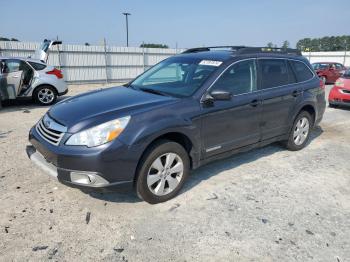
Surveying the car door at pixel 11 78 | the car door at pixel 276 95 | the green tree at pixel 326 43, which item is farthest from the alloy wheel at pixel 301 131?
the green tree at pixel 326 43

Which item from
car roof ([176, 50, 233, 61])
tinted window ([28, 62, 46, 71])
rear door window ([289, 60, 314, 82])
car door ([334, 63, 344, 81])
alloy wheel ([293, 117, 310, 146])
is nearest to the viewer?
car roof ([176, 50, 233, 61])

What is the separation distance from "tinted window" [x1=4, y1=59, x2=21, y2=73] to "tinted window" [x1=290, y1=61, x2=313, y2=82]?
7710mm

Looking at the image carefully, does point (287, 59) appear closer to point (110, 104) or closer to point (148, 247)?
point (110, 104)

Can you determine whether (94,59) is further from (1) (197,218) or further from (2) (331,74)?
(1) (197,218)

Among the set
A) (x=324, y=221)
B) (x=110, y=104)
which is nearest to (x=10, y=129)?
(x=110, y=104)

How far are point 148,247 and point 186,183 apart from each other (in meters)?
1.41

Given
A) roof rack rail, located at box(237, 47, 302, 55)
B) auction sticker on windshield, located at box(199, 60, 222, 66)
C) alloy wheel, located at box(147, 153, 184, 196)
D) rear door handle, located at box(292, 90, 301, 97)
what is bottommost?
alloy wheel, located at box(147, 153, 184, 196)

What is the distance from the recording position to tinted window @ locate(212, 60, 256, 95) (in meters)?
4.12

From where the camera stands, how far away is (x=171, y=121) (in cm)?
351

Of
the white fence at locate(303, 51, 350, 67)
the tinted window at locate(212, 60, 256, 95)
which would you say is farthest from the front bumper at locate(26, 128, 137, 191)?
the white fence at locate(303, 51, 350, 67)

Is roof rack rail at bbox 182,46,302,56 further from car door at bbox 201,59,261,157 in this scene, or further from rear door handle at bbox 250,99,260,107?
rear door handle at bbox 250,99,260,107

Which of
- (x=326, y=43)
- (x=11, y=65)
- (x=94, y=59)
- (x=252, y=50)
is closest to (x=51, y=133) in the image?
(x=252, y=50)

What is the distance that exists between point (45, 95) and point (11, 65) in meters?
1.29

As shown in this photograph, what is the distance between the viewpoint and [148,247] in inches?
115
